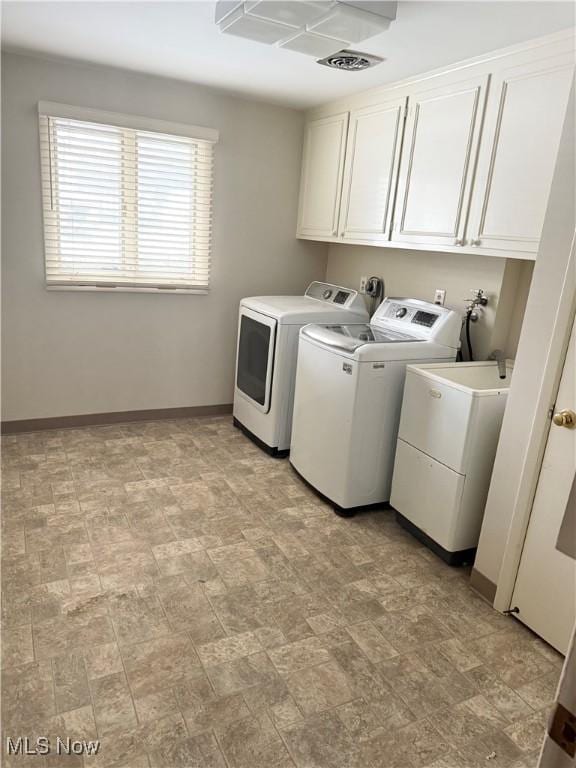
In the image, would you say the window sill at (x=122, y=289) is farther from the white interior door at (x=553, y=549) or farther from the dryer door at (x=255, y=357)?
the white interior door at (x=553, y=549)

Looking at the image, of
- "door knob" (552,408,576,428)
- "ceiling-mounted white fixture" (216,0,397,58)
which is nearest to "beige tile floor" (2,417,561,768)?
"door knob" (552,408,576,428)

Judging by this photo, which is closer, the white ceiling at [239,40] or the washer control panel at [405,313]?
the white ceiling at [239,40]

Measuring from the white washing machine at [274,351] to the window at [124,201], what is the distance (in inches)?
24.0

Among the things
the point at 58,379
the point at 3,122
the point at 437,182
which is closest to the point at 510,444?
the point at 437,182

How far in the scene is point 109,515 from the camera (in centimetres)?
276

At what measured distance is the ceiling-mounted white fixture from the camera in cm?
204

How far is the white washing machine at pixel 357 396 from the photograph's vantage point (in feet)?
9.06

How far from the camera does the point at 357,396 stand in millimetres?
2736

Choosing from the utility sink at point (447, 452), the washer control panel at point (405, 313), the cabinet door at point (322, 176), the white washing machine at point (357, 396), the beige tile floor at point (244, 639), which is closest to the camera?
the beige tile floor at point (244, 639)

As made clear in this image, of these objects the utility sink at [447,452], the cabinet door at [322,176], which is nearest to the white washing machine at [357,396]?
the utility sink at [447,452]

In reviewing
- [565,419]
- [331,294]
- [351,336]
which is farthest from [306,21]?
[331,294]

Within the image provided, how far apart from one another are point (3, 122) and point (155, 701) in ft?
10.5

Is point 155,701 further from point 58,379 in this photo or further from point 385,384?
point 58,379

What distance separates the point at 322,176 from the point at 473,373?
1896 millimetres
